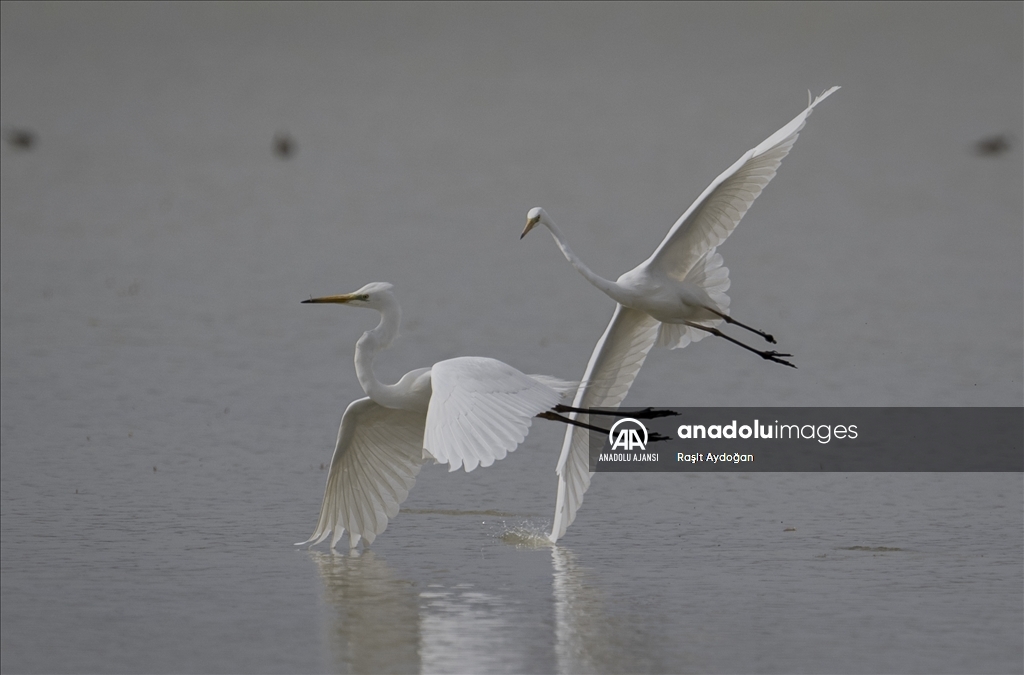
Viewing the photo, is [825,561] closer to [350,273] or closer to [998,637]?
[998,637]

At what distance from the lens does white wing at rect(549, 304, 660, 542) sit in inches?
302

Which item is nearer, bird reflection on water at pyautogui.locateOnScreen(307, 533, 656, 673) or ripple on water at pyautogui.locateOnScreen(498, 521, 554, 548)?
bird reflection on water at pyautogui.locateOnScreen(307, 533, 656, 673)

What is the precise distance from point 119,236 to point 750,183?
10.2m

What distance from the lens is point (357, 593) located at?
6.69m

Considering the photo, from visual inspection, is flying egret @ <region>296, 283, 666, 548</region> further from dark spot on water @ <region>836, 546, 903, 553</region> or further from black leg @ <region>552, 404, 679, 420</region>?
dark spot on water @ <region>836, 546, 903, 553</region>

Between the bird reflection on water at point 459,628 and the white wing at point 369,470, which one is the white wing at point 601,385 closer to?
the bird reflection on water at point 459,628

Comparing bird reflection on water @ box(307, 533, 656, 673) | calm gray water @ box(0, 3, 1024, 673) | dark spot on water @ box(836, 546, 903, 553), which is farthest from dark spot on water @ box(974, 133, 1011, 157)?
bird reflection on water @ box(307, 533, 656, 673)

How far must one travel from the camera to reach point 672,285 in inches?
324

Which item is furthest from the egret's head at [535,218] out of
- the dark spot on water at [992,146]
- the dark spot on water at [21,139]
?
the dark spot on water at [992,146]

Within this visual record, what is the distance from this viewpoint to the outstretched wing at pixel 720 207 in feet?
26.1

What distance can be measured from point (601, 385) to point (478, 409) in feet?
5.78

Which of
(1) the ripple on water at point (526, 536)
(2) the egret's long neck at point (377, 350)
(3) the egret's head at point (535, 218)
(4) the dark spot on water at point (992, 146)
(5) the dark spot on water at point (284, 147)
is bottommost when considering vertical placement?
(1) the ripple on water at point (526, 536)

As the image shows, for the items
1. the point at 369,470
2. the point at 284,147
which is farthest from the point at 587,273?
the point at 284,147

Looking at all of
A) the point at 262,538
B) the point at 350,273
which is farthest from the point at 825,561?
the point at 350,273
